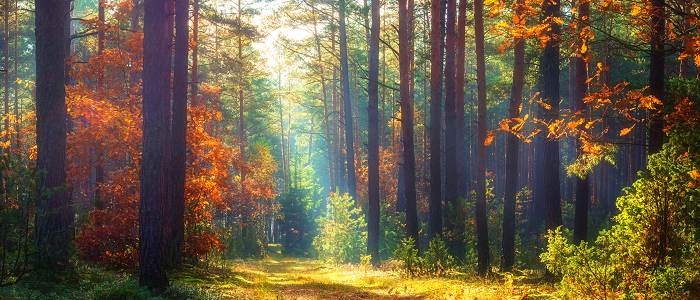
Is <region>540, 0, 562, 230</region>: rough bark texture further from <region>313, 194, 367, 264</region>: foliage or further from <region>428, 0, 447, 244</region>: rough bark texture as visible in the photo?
<region>313, 194, 367, 264</region>: foliage

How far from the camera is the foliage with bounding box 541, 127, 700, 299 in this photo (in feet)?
15.3

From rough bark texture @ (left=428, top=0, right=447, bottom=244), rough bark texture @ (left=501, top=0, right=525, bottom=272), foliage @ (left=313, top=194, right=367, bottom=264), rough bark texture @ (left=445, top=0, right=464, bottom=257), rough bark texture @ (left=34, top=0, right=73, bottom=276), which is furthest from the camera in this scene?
foliage @ (left=313, top=194, right=367, bottom=264)

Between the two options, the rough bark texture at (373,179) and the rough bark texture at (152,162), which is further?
the rough bark texture at (373,179)

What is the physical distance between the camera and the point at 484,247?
38.9 feet

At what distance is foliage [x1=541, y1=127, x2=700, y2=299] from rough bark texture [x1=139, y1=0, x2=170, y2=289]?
6.22 meters

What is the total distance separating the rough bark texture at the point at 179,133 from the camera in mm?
9266

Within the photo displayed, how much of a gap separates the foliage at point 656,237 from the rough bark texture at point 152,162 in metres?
6.22

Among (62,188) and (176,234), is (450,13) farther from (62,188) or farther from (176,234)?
(62,188)

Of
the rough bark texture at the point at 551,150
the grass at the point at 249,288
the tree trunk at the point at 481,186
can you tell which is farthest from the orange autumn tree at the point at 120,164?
the rough bark texture at the point at 551,150

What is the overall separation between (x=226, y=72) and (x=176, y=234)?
1551cm

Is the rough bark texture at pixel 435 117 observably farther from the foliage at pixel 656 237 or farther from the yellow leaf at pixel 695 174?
the yellow leaf at pixel 695 174

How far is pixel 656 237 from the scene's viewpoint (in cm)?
494

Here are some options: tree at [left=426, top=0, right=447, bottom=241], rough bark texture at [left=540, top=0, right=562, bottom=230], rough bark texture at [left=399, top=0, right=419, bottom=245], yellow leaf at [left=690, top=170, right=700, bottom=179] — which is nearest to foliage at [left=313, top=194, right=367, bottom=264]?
rough bark texture at [left=399, top=0, right=419, bottom=245]

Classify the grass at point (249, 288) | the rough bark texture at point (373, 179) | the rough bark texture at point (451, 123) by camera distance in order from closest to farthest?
1. the grass at point (249, 288)
2. the rough bark texture at point (451, 123)
3. the rough bark texture at point (373, 179)
